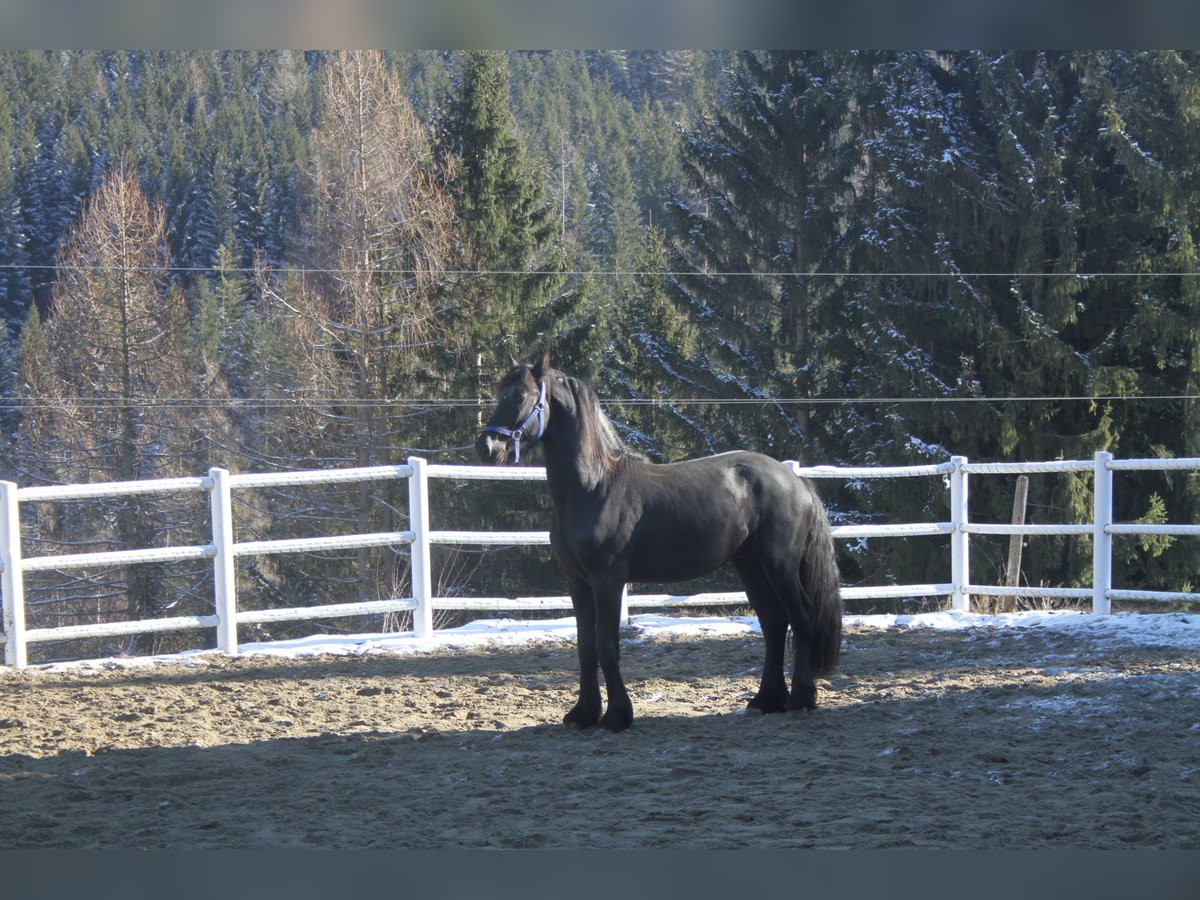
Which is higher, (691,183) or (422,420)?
(691,183)

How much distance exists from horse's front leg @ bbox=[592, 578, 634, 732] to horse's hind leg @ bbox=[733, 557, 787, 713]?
0.83 m

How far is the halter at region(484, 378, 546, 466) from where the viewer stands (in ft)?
17.6

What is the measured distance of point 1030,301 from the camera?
62.3 feet

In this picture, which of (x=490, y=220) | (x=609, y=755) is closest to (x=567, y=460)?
(x=609, y=755)

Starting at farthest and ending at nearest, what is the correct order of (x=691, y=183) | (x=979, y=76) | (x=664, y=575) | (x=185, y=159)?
(x=185, y=159) < (x=691, y=183) < (x=979, y=76) < (x=664, y=575)

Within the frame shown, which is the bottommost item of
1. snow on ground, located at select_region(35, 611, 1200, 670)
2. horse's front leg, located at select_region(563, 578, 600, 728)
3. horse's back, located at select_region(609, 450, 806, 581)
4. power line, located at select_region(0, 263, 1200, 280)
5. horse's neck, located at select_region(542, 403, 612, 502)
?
snow on ground, located at select_region(35, 611, 1200, 670)

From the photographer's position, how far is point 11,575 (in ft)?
24.6

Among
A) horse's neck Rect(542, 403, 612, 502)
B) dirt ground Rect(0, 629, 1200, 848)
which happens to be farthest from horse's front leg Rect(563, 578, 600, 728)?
horse's neck Rect(542, 403, 612, 502)

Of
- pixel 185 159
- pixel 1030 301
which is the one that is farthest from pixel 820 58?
pixel 185 159

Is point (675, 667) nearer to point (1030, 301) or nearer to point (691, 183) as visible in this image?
point (1030, 301)

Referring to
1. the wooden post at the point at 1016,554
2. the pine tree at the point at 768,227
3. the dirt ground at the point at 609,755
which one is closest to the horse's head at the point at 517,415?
the dirt ground at the point at 609,755

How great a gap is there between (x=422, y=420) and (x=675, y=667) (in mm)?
14114

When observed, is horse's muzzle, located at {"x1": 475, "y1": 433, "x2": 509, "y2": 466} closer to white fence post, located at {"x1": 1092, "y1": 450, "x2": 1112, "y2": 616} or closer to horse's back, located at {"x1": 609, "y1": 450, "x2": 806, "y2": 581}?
horse's back, located at {"x1": 609, "y1": 450, "x2": 806, "y2": 581}

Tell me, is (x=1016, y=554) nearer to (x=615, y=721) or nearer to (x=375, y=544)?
(x=375, y=544)
